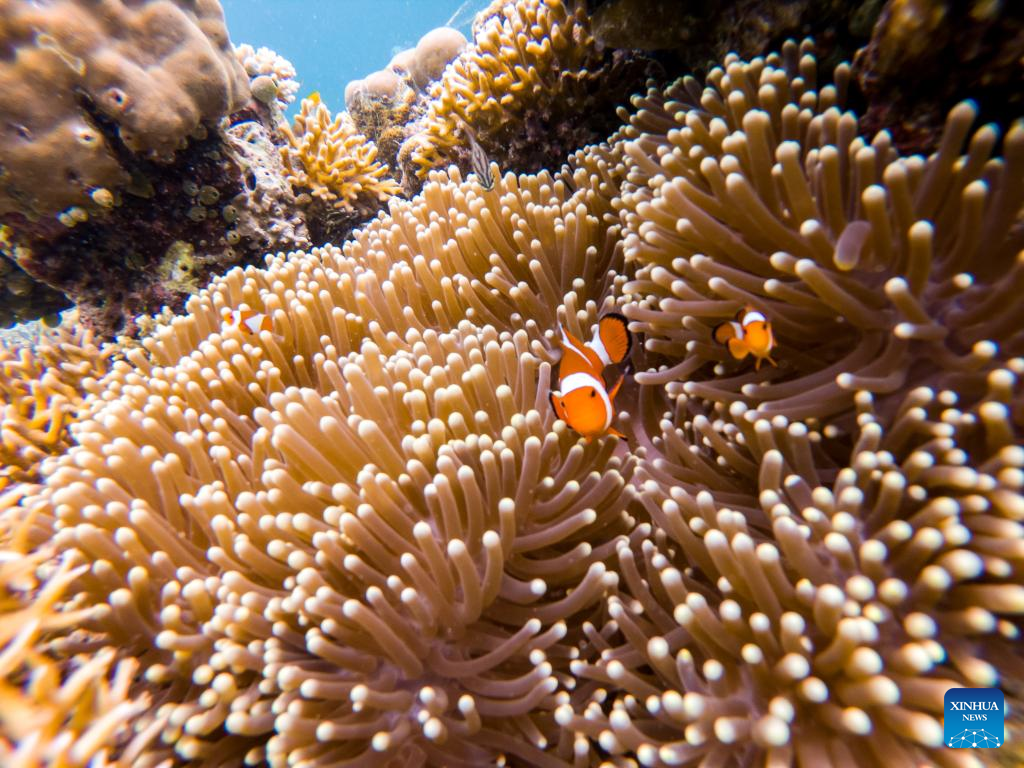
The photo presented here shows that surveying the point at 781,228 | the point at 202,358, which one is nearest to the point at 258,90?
the point at 202,358

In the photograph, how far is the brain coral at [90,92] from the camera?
3.42 m

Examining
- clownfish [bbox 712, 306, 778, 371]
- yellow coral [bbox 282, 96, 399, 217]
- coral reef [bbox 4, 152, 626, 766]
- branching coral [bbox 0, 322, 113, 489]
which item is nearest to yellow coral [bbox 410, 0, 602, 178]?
yellow coral [bbox 282, 96, 399, 217]

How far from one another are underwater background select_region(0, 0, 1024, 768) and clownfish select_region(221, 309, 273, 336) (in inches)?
1.1

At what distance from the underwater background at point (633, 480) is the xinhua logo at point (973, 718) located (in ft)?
0.04

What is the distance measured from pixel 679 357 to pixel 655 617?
1023 millimetres

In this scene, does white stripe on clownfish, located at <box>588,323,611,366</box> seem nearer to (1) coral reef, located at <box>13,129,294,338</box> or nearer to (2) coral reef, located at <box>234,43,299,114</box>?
(1) coral reef, located at <box>13,129,294,338</box>

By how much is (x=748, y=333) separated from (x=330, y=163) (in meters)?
5.01

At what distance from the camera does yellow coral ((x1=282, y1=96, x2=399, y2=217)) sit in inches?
205

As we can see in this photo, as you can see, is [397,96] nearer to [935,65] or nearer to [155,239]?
[155,239]

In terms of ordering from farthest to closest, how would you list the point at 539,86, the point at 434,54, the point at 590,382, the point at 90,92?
the point at 434,54, the point at 539,86, the point at 90,92, the point at 590,382

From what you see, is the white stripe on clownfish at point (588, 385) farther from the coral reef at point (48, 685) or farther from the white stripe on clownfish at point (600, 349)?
the coral reef at point (48, 685)

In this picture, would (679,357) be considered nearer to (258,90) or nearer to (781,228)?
(781,228)

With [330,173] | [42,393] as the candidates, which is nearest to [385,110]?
[330,173]

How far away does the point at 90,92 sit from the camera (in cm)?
359
